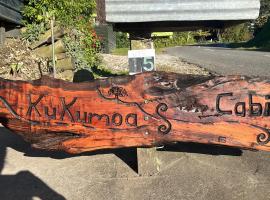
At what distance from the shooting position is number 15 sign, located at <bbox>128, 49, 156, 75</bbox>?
445 cm

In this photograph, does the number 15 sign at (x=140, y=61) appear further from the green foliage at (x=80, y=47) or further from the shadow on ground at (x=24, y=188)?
the green foliage at (x=80, y=47)

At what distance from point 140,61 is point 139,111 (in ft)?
3.47

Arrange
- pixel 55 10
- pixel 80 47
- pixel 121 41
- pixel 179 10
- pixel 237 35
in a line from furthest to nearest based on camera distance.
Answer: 1. pixel 237 35
2. pixel 121 41
3. pixel 55 10
4. pixel 80 47
5. pixel 179 10

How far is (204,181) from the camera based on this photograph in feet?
12.8

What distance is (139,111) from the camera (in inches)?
140

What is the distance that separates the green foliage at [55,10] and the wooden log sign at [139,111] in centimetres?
678

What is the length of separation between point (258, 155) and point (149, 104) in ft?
6.09

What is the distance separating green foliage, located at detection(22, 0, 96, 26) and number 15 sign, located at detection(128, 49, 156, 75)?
616 centimetres

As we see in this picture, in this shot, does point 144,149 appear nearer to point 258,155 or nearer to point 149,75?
point 149,75

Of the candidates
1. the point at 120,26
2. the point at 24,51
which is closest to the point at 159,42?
the point at 24,51

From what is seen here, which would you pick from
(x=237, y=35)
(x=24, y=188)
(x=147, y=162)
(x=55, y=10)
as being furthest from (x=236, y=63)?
(x=237, y=35)

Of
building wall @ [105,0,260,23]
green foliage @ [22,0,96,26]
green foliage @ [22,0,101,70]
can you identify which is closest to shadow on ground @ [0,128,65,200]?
building wall @ [105,0,260,23]

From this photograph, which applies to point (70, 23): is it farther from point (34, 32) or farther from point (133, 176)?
point (133, 176)

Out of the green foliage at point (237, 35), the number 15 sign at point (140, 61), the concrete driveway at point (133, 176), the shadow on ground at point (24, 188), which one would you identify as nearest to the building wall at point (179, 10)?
the number 15 sign at point (140, 61)
